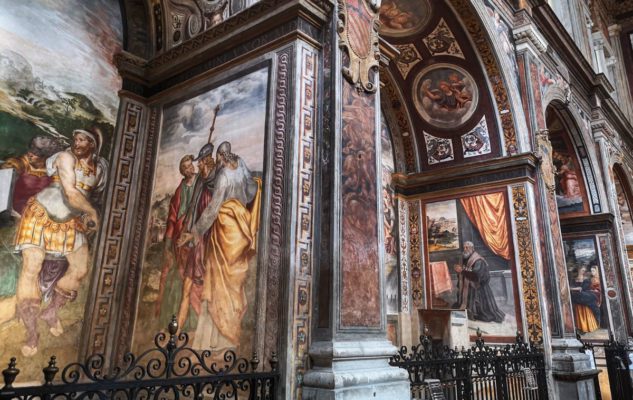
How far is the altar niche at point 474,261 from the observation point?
800cm

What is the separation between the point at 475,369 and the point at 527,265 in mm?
2916

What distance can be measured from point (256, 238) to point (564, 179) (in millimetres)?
11007

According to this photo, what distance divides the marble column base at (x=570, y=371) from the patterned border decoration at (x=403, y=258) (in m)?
2.50

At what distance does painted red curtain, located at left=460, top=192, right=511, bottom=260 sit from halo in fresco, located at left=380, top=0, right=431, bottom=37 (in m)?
3.12

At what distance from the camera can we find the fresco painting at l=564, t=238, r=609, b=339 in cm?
1167

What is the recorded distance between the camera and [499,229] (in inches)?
327

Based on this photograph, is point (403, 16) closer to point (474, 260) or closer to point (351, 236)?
point (474, 260)

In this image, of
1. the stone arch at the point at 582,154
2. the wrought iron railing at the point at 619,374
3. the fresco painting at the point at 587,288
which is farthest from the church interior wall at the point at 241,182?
the fresco painting at the point at 587,288

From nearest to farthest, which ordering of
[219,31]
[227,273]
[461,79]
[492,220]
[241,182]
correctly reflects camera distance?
[227,273] < [241,182] < [219,31] < [492,220] < [461,79]

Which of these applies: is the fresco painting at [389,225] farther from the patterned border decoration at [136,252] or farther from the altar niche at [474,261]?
the patterned border decoration at [136,252]

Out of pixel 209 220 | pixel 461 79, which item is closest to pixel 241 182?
pixel 209 220

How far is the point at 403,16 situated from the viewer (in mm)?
8289

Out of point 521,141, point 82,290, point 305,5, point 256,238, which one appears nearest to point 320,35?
point 305,5

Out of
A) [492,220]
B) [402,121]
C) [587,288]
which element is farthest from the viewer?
[587,288]
